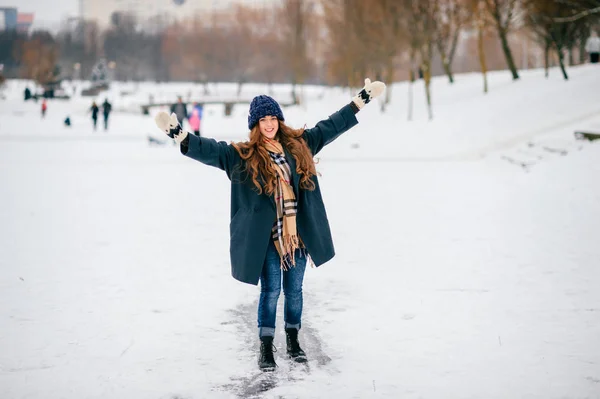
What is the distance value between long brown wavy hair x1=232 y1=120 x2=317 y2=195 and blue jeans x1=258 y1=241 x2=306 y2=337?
415 mm

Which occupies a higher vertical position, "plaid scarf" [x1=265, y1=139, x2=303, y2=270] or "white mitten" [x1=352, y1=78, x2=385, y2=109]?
"white mitten" [x1=352, y1=78, x2=385, y2=109]

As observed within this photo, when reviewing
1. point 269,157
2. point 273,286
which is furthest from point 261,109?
point 273,286

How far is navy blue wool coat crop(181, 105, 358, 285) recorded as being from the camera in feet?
14.3

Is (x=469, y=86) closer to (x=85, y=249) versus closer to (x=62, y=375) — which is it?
(x=85, y=249)

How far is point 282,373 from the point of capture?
4.47 metres

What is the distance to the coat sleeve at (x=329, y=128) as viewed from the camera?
469 cm

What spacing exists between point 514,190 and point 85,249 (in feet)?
25.8

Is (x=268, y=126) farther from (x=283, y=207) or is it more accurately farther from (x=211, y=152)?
(x=283, y=207)

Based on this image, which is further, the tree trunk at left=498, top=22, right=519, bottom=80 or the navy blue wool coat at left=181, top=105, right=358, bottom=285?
the tree trunk at left=498, top=22, right=519, bottom=80

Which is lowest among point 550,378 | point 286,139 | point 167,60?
point 550,378

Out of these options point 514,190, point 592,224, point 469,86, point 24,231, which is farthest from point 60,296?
point 469,86

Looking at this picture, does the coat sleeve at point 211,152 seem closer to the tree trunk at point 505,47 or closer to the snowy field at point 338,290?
the snowy field at point 338,290

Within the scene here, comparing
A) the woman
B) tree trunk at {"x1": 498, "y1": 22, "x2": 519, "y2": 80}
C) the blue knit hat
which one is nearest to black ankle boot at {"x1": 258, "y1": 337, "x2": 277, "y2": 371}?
the woman

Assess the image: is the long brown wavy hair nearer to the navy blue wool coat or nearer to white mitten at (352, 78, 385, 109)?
the navy blue wool coat
